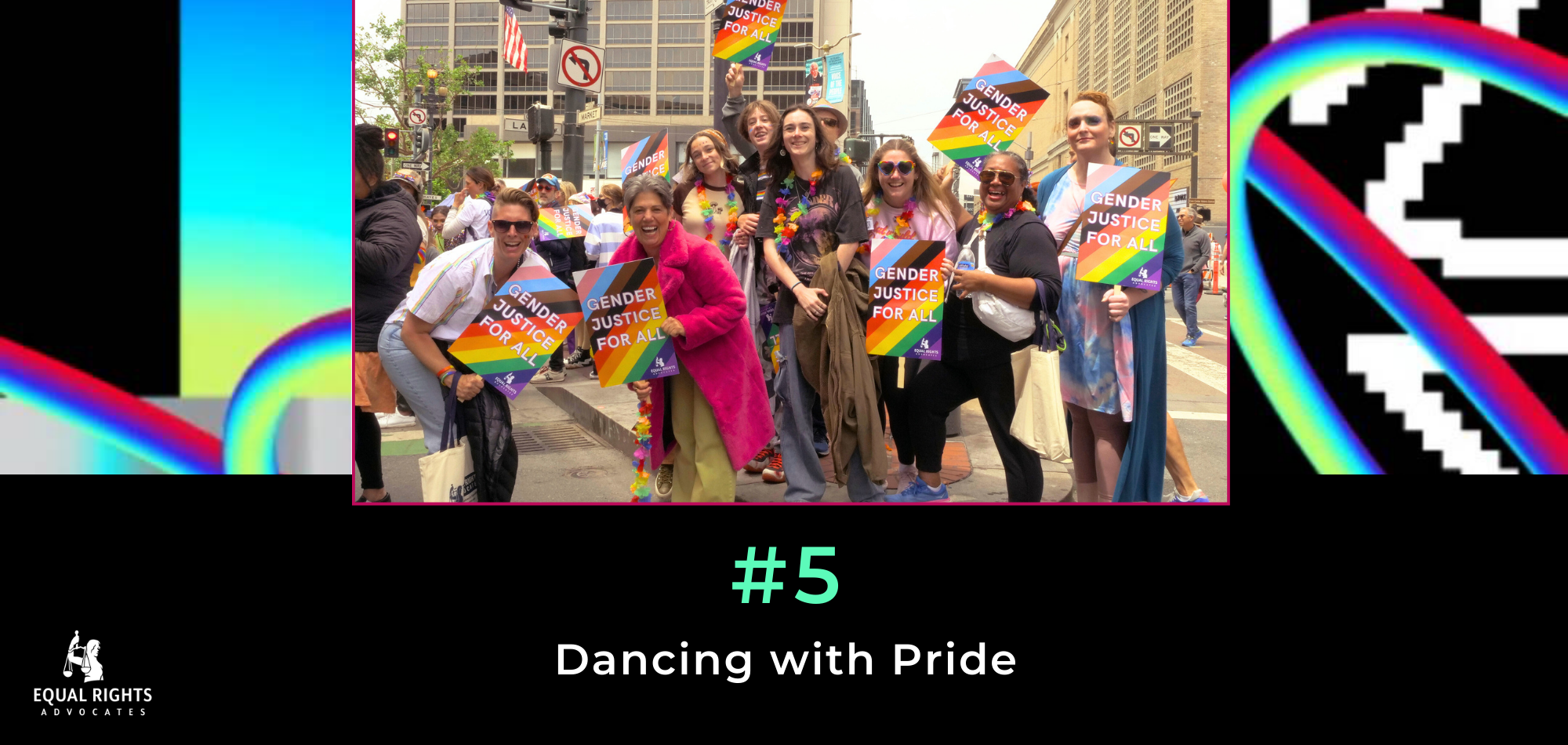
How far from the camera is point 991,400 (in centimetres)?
438

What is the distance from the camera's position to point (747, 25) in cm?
614

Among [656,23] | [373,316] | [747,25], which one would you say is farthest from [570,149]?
[656,23]

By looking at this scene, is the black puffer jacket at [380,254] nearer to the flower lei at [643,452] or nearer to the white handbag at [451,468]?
the white handbag at [451,468]

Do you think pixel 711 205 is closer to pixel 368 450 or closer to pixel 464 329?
pixel 464 329

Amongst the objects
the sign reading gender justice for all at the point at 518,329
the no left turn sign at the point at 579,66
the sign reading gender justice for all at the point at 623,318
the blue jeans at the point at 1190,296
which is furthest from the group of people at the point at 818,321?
the blue jeans at the point at 1190,296

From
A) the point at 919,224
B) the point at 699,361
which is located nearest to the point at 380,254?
the point at 699,361

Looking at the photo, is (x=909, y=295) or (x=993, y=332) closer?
(x=909, y=295)

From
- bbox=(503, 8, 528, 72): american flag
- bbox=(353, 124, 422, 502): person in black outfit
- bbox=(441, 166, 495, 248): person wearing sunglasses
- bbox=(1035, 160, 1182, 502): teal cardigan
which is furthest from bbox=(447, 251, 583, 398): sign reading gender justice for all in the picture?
bbox=(503, 8, 528, 72): american flag

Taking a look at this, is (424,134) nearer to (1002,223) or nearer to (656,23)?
(1002,223)

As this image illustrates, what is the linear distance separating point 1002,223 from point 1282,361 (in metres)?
1.67

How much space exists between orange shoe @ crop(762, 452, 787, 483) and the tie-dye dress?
68.9 inches

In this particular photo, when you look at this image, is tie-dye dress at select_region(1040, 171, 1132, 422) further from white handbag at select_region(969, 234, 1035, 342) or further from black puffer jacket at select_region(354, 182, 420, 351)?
black puffer jacket at select_region(354, 182, 420, 351)

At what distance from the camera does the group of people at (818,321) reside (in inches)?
155

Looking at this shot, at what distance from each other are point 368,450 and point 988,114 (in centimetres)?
326
